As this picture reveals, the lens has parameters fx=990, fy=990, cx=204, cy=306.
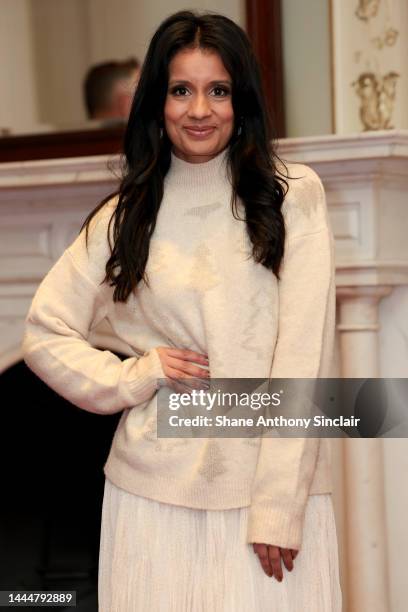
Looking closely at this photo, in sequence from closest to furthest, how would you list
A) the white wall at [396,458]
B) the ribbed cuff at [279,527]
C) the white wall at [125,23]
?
the ribbed cuff at [279,527] → the white wall at [396,458] → the white wall at [125,23]

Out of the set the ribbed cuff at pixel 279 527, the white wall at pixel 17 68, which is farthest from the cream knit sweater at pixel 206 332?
the white wall at pixel 17 68

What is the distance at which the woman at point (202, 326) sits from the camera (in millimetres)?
1345

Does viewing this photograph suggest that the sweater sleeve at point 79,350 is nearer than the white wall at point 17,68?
Yes

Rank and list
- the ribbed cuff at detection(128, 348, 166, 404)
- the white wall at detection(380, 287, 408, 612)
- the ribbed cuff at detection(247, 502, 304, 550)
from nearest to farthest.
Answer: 1. the ribbed cuff at detection(247, 502, 304, 550)
2. the ribbed cuff at detection(128, 348, 166, 404)
3. the white wall at detection(380, 287, 408, 612)

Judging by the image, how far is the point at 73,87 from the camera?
230 centimetres

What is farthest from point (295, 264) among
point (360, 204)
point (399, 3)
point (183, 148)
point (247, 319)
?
point (399, 3)

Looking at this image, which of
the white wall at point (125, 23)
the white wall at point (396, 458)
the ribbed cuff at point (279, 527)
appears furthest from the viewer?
the white wall at point (125, 23)

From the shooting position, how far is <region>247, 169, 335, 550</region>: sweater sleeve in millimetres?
1307

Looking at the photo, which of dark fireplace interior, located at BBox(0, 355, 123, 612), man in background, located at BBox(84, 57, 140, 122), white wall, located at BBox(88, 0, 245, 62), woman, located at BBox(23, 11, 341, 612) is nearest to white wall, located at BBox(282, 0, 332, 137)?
white wall, located at BBox(88, 0, 245, 62)

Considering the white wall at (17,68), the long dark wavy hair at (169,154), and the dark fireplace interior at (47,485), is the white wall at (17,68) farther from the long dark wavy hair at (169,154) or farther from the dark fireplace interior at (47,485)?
the long dark wavy hair at (169,154)

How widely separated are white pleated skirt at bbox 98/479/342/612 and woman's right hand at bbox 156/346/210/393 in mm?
171

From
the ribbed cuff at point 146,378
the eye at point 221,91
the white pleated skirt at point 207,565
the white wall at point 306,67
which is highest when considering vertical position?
the white wall at point 306,67

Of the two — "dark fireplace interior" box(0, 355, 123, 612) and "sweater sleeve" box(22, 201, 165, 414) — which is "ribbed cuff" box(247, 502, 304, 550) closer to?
"sweater sleeve" box(22, 201, 165, 414)

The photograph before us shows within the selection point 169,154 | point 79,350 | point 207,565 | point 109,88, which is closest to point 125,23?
point 109,88
